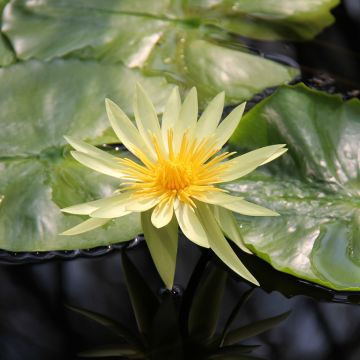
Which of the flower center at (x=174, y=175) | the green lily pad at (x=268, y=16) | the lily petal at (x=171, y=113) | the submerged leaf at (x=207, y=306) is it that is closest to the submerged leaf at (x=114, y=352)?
the submerged leaf at (x=207, y=306)

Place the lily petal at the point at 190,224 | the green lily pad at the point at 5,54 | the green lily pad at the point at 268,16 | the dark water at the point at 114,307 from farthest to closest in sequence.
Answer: the green lily pad at the point at 268,16, the green lily pad at the point at 5,54, the dark water at the point at 114,307, the lily petal at the point at 190,224

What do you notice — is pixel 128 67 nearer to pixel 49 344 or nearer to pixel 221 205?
pixel 221 205

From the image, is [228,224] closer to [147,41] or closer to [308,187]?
[308,187]

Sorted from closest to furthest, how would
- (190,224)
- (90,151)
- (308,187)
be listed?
(190,224)
(90,151)
(308,187)

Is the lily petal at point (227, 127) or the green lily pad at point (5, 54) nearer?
the lily petal at point (227, 127)

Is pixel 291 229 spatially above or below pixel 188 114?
below

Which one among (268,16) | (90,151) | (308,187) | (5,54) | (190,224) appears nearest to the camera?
(190,224)

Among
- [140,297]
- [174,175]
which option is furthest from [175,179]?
[140,297]

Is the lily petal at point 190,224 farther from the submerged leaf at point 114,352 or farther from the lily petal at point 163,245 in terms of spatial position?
the submerged leaf at point 114,352
